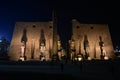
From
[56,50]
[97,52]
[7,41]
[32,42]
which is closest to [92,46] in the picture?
Result: [97,52]

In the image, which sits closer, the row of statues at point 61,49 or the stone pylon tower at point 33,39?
the row of statues at point 61,49

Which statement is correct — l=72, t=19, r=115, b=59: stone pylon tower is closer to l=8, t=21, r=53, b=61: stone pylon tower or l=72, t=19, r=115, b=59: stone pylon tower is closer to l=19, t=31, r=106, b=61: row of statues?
l=19, t=31, r=106, b=61: row of statues

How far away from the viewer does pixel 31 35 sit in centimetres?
2972

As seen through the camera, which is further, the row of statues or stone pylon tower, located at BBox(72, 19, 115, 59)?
stone pylon tower, located at BBox(72, 19, 115, 59)

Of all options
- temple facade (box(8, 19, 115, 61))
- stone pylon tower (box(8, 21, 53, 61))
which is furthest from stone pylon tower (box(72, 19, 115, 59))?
stone pylon tower (box(8, 21, 53, 61))

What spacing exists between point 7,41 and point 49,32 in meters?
12.7

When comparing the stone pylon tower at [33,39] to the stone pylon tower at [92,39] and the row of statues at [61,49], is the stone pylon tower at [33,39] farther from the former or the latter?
the stone pylon tower at [92,39]

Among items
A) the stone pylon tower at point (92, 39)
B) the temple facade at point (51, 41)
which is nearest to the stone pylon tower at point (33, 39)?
the temple facade at point (51, 41)

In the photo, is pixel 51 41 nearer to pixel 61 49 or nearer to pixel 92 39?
pixel 61 49

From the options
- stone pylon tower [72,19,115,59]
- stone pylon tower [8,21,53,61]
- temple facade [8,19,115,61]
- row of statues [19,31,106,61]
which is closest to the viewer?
row of statues [19,31,106,61]

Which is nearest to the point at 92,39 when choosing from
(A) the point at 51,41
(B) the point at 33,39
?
(A) the point at 51,41

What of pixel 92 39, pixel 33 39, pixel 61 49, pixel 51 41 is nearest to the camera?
pixel 61 49

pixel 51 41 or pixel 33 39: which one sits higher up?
pixel 33 39

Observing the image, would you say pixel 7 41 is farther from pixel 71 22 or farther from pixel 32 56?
pixel 71 22
